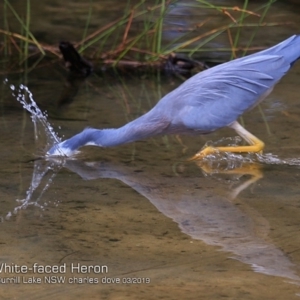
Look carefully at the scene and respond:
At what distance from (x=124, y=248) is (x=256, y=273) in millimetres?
627

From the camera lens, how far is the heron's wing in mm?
4996

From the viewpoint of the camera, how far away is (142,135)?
4.97 meters

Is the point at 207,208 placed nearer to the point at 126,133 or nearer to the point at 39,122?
the point at 126,133

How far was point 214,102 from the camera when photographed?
5.05 meters

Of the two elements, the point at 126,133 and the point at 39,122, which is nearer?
the point at 126,133

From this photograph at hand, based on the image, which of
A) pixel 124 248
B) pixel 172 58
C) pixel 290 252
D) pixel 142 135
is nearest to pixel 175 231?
pixel 124 248

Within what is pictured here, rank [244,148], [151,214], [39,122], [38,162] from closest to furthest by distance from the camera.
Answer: [151,214]
[38,162]
[244,148]
[39,122]

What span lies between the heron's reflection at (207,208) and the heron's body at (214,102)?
0.59 ft

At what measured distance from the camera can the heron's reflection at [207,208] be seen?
340 centimetres

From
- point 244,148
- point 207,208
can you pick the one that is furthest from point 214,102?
point 207,208

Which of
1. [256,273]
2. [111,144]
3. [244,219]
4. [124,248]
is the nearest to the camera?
[256,273]

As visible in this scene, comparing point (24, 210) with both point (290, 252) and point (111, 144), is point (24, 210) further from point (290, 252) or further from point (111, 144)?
point (290, 252)

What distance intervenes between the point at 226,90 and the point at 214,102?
0.13m

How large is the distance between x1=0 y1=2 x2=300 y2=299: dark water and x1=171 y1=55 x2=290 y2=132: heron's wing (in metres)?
0.29
